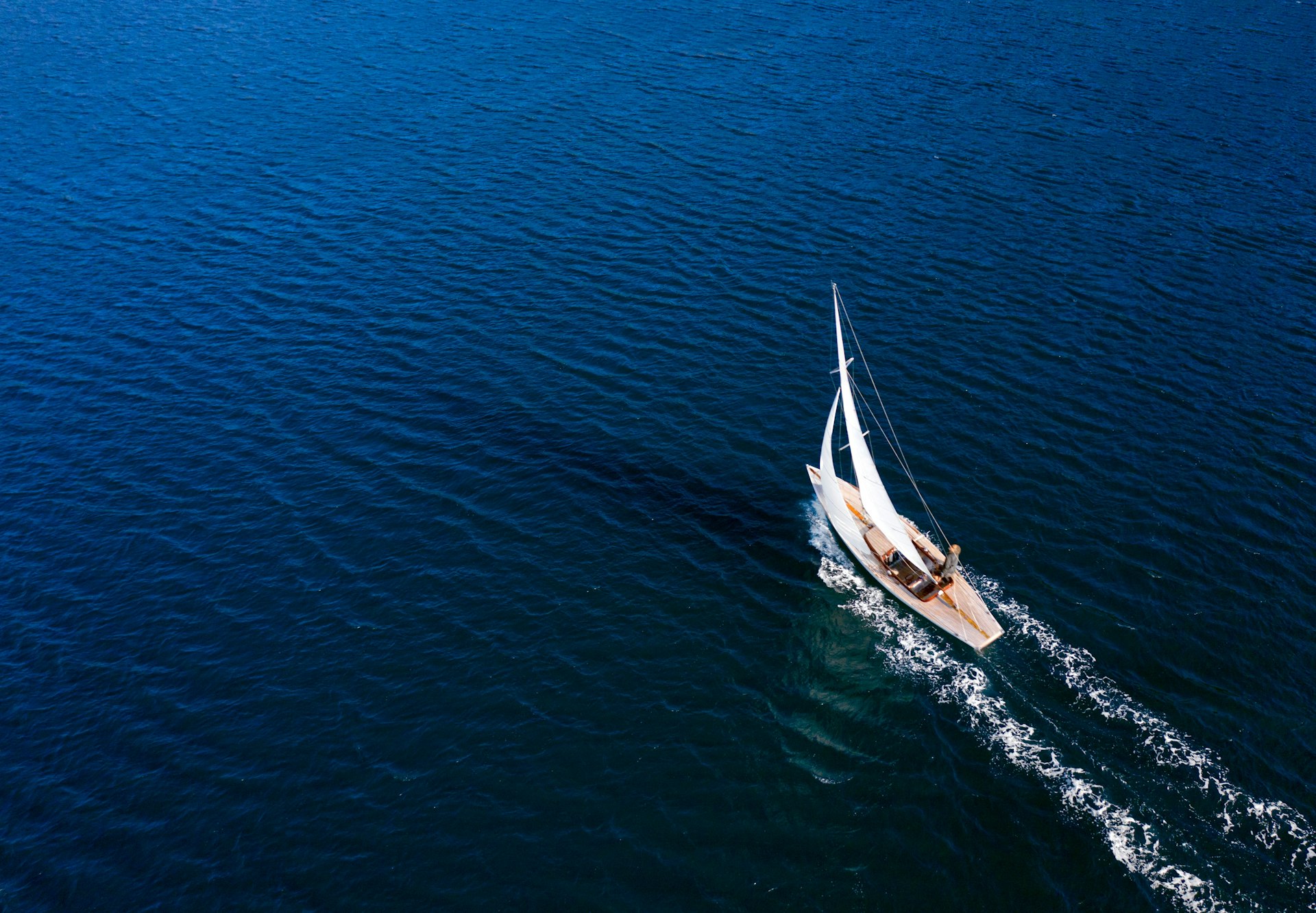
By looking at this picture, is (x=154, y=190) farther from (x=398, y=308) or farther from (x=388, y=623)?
(x=388, y=623)

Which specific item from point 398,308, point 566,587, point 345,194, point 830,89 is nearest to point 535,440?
A: point 566,587

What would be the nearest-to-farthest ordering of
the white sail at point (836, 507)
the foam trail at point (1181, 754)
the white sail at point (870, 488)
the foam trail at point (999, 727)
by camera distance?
the foam trail at point (999, 727) → the foam trail at point (1181, 754) → the white sail at point (870, 488) → the white sail at point (836, 507)

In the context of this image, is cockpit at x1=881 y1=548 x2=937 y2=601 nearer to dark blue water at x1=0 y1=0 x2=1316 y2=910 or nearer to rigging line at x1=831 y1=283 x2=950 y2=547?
dark blue water at x1=0 y1=0 x2=1316 y2=910

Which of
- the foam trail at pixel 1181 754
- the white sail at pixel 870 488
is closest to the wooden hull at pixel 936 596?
the white sail at pixel 870 488

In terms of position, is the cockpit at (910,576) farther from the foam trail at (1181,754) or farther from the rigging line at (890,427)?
the rigging line at (890,427)

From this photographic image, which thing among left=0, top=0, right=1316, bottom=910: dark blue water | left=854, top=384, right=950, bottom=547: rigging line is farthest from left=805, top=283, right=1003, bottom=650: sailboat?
left=0, top=0, right=1316, bottom=910: dark blue water

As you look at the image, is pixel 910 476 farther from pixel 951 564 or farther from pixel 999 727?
pixel 999 727
